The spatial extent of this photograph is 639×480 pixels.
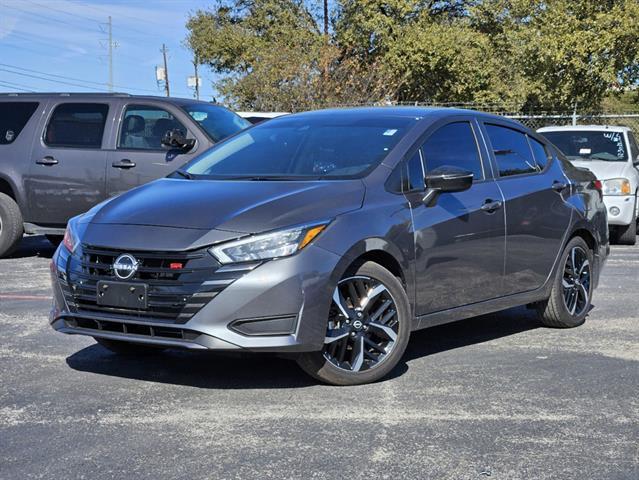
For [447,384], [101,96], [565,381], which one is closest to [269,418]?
[447,384]

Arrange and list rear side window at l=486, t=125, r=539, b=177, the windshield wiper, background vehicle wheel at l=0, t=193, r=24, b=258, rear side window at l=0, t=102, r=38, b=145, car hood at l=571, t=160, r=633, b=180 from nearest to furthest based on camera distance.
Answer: the windshield wiper < rear side window at l=486, t=125, r=539, b=177 < background vehicle wheel at l=0, t=193, r=24, b=258 < rear side window at l=0, t=102, r=38, b=145 < car hood at l=571, t=160, r=633, b=180

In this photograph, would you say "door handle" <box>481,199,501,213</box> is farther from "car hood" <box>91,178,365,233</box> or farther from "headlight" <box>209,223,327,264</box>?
"headlight" <box>209,223,327,264</box>

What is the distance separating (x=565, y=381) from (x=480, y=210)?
4.02ft

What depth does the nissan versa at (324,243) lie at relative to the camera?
4.94 meters

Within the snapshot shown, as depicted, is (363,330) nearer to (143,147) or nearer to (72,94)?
(143,147)

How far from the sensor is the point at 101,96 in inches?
442

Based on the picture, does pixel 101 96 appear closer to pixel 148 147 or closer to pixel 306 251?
pixel 148 147

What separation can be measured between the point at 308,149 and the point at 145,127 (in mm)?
5253

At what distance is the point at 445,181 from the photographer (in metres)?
5.75

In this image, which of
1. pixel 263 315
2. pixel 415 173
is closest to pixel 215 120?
pixel 415 173

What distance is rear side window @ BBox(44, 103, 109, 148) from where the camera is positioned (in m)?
11.0

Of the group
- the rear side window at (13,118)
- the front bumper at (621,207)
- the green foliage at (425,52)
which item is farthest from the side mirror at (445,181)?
the green foliage at (425,52)

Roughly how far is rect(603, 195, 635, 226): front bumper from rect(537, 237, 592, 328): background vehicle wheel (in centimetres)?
567

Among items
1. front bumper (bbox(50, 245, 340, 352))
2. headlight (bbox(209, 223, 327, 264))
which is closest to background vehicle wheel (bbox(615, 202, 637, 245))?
front bumper (bbox(50, 245, 340, 352))
